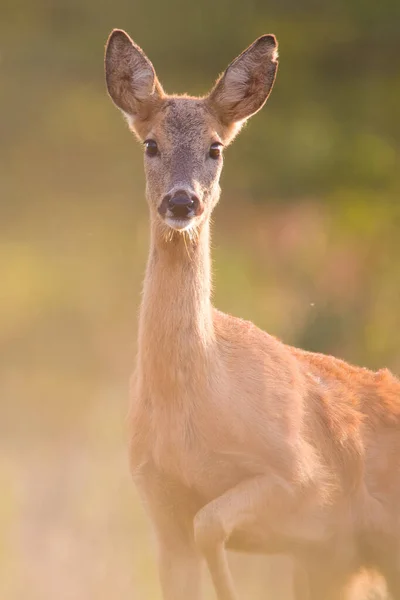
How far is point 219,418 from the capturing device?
763cm

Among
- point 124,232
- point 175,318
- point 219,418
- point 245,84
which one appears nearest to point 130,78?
point 245,84

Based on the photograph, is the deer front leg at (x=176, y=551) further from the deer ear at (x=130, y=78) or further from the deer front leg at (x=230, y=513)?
the deer ear at (x=130, y=78)

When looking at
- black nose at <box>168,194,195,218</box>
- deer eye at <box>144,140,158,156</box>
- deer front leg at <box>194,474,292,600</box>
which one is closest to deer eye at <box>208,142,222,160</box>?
deer eye at <box>144,140,158,156</box>

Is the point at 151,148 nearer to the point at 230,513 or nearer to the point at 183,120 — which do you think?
the point at 183,120

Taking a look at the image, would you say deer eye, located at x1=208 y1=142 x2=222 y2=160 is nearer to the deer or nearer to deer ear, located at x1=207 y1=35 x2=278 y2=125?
the deer

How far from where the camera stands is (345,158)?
13.5 m

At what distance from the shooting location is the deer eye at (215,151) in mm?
7988

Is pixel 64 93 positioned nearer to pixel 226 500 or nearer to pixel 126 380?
pixel 126 380

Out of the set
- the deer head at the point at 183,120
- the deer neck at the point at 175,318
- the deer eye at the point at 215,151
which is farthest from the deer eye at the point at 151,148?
the deer neck at the point at 175,318

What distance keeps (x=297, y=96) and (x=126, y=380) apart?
3356 millimetres

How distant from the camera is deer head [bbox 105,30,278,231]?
7.68 metres

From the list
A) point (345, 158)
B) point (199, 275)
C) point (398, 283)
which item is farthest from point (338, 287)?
point (199, 275)

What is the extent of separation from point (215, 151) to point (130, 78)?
0.63 metres

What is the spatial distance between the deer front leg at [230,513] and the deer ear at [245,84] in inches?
71.9
